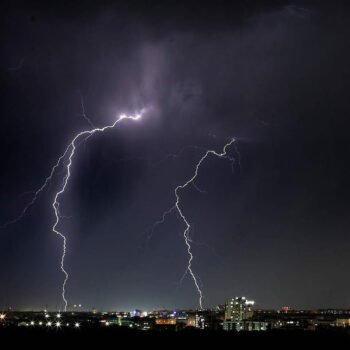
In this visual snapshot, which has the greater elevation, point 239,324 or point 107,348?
point 107,348

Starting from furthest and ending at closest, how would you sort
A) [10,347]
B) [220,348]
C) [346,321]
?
[346,321], [220,348], [10,347]

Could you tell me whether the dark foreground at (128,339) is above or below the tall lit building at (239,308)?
above

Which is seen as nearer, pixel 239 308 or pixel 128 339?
pixel 128 339

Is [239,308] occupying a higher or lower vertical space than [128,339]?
lower

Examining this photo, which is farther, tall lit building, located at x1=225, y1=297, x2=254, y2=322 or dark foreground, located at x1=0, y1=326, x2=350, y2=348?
tall lit building, located at x1=225, y1=297, x2=254, y2=322

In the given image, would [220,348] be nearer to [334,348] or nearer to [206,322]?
[334,348]

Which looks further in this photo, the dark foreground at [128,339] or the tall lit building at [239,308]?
the tall lit building at [239,308]

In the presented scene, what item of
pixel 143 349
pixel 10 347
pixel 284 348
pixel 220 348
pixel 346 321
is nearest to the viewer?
pixel 10 347

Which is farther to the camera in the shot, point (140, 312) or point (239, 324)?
point (140, 312)

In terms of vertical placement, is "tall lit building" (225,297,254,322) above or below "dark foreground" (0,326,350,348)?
below

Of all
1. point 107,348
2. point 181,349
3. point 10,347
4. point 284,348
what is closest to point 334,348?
point 284,348
